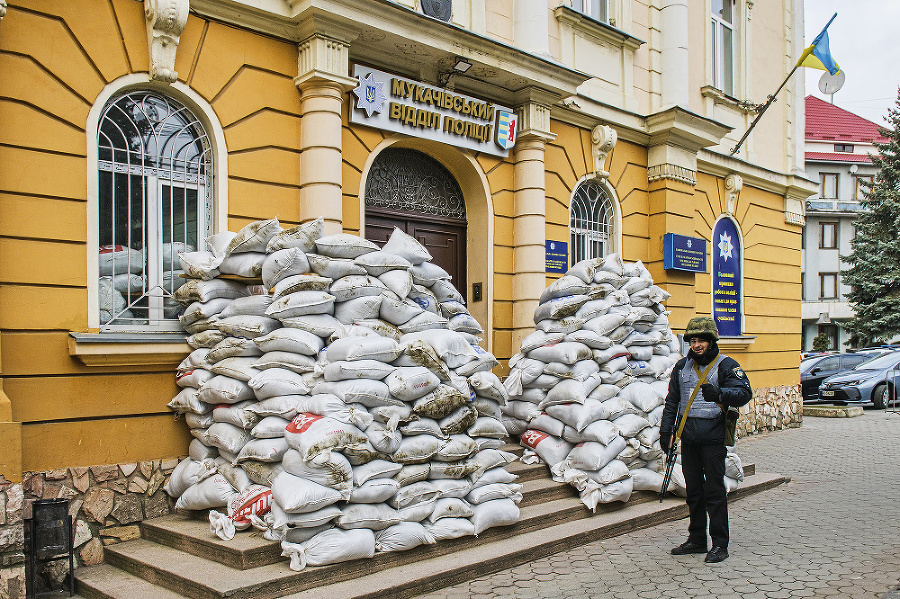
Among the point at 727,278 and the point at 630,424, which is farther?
the point at 727,278

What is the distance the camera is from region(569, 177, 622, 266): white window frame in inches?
396

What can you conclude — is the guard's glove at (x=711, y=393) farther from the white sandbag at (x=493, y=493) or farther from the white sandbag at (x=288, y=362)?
the white sandbag at (x=288, y=362)

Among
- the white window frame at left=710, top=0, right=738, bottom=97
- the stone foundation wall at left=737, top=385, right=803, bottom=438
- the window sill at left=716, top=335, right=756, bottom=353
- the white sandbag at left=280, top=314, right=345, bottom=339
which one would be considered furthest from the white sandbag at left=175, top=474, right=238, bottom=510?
the white window frame at left=710, top=0, right=738, bottom=97

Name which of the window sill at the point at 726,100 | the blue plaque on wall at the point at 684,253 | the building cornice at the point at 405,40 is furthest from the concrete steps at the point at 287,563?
the window sill at the point at 726,100

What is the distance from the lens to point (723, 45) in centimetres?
1269

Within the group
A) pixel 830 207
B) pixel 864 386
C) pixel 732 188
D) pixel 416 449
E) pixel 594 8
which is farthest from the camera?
pixel 830 207

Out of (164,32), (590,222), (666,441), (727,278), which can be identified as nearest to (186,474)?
(164,32)

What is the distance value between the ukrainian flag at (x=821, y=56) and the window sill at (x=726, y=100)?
112cm

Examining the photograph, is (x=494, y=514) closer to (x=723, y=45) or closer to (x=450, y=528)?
(x=450, y=528)

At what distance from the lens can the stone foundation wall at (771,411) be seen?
12.7 metres

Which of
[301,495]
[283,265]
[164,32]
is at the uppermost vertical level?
[164,32]

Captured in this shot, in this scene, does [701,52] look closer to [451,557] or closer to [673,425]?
[673,425]

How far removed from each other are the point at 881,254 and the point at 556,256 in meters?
21.1

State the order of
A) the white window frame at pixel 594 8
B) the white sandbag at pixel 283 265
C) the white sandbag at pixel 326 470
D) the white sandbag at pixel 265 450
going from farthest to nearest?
1. the white window frame at pixel 594 8
2. the white sandbag at pixel 283 265
3. the white sandbag at pixel 265 450
4. the white sandbag at pixel 326 470
